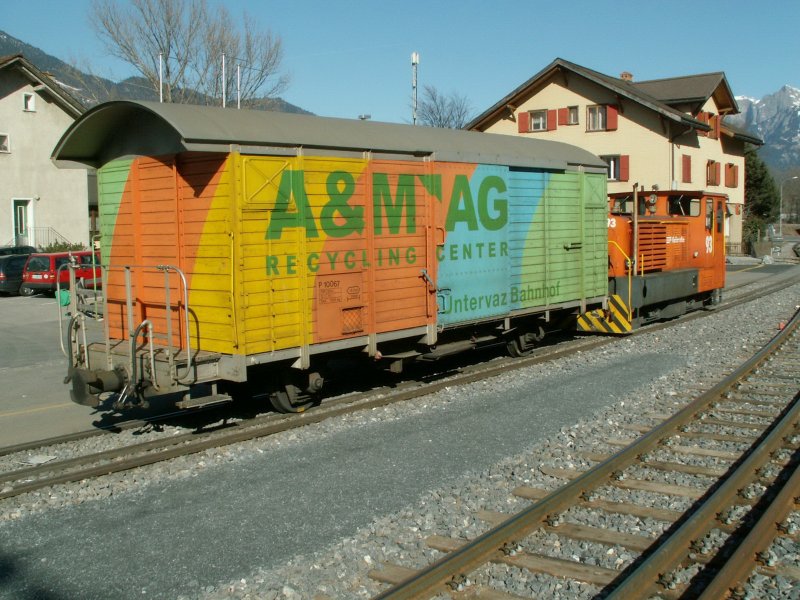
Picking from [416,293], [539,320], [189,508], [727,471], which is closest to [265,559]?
[189,508]

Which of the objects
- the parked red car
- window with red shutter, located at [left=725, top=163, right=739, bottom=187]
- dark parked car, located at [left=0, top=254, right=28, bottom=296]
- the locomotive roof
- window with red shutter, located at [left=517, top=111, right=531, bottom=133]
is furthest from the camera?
window with red shutter, located at [left=725, top=163, right=739, bottom=187]

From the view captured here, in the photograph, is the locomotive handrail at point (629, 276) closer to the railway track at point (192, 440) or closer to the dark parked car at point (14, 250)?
the railway track at point (192, 440)

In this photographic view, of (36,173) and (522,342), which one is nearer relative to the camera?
(522,342)

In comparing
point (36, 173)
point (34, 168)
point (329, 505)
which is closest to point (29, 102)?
point (34, 168)

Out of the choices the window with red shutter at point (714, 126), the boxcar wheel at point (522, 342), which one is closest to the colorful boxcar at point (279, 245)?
the boxcar wheel at point (522, 342)

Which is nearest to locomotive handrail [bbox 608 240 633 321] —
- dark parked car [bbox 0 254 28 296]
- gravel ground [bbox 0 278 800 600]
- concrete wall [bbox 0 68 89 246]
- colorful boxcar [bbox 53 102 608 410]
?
colorful boxcar [bbox 53 102 608 410]

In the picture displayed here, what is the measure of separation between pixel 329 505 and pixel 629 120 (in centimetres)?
3543

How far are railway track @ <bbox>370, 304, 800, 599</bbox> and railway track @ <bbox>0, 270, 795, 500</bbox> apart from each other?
3.12 metres

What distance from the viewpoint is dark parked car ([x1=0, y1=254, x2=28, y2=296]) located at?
2639cm

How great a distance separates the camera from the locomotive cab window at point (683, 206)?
58.6 ft

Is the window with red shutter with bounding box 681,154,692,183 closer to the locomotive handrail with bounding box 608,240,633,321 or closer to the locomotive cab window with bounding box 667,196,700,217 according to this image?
the locomotive cab window with bounding box 667,196,700,217

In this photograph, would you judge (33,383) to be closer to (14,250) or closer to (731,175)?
(14,250)

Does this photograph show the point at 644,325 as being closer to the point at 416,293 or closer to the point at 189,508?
the point at 416,293

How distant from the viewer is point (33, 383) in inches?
465
